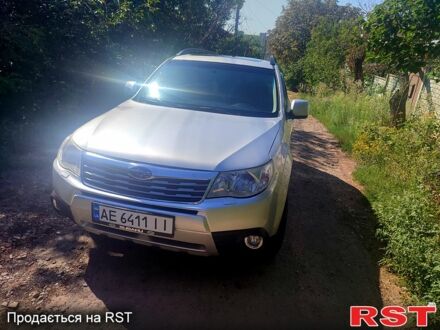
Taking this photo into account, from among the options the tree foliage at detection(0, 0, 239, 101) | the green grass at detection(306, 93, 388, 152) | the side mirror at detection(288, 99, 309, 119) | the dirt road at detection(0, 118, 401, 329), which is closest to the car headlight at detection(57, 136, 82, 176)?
the dirt road at detection(0, 118, 401, 329)

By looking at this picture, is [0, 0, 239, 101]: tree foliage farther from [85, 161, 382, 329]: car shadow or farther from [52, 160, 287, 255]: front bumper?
[85, 161, 382, 329]: car shadow

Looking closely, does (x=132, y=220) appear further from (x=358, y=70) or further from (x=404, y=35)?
(x=358, y=70)

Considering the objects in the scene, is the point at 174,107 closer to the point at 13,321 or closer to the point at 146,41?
the point at 13,321

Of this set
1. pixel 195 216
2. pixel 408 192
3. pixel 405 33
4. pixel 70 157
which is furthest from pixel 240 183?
pixel 405 33

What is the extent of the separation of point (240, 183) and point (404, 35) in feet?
19.9

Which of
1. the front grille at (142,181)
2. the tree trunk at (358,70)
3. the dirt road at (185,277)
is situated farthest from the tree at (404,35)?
the tree trunk at (358,70)

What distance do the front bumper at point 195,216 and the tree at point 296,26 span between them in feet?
74.8

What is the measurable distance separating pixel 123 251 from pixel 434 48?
21.2ft

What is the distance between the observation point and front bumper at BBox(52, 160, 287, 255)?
2252mm

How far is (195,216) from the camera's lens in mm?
2240

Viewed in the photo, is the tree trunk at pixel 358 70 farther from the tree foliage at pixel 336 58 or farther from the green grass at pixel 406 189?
the green grass at pixel 406 189

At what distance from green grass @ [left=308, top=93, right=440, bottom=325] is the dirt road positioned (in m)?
0.25

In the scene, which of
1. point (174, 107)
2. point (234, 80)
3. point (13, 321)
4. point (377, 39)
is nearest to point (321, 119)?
point (377, 39)

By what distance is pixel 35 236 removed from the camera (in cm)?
317
